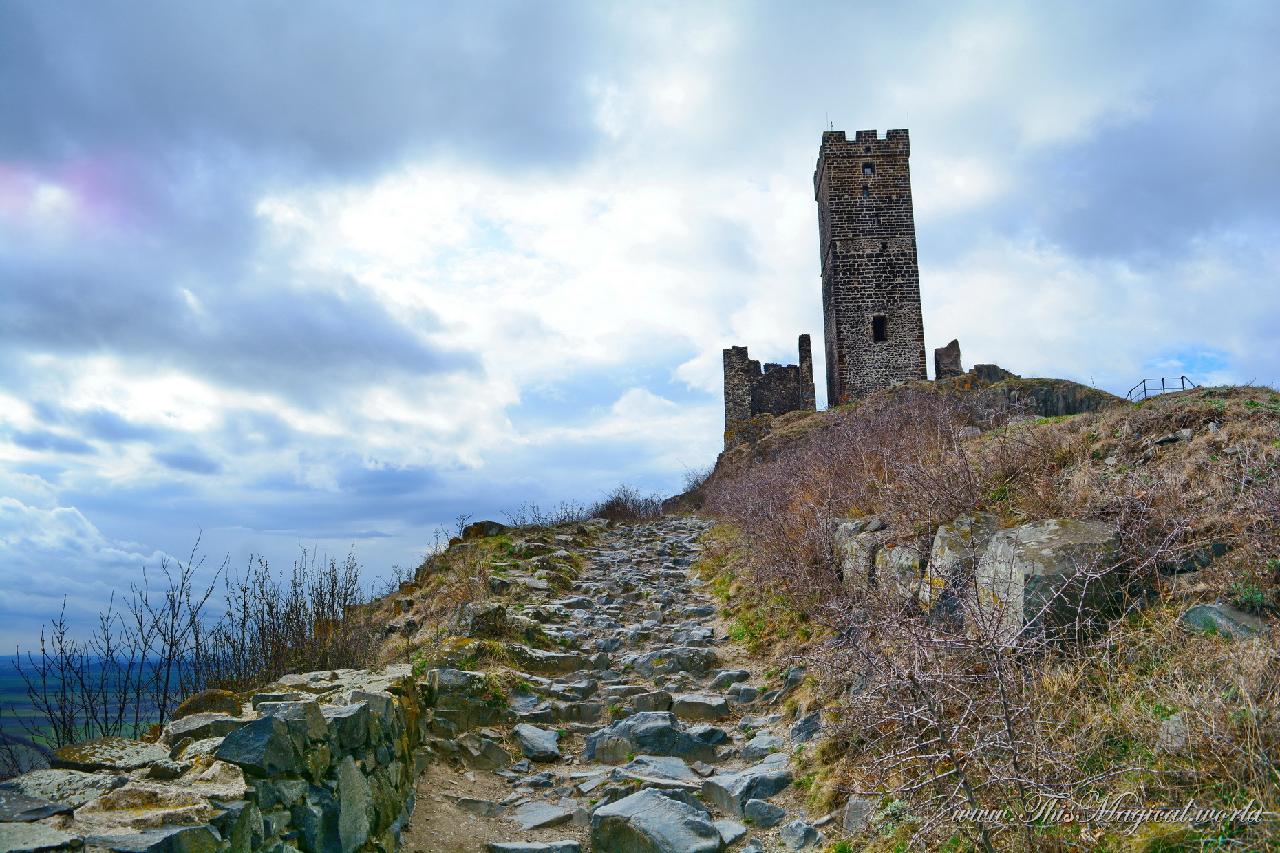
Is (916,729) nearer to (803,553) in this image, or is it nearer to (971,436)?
(803,553)

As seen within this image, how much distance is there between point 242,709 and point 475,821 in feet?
6.14

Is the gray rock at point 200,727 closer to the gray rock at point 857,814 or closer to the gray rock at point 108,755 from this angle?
the gray rock at point 108,755

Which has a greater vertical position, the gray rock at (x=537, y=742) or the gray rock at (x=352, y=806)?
the gray rock at (x=352, y=806)

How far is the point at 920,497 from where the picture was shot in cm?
650

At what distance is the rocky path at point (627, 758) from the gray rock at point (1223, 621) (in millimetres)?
2297

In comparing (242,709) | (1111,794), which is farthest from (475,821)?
(1111,794)

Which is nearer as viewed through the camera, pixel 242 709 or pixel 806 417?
pixel 242 709

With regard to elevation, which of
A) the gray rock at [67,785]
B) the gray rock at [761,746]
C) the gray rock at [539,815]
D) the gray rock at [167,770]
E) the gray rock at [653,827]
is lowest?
the gray rock at [539,815]

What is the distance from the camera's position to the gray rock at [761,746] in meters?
5.57

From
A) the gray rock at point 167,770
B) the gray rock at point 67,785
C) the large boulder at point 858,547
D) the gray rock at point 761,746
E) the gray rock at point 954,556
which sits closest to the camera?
the gray rock at point 67,785

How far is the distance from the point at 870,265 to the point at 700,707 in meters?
23.0

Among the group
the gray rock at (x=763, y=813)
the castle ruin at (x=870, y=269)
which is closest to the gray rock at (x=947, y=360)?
the castle ruin at (x=870, y=269)

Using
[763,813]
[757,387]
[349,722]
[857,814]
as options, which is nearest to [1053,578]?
[857,814]

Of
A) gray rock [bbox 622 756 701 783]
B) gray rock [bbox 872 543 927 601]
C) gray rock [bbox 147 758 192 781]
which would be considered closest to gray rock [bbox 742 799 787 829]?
gray rock [bbox 622 756 701 783]
